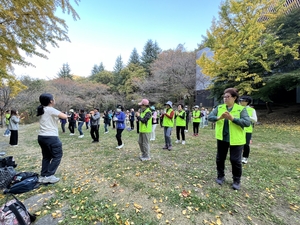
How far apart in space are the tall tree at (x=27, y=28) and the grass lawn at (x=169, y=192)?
131 inches

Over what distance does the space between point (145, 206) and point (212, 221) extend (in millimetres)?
1017

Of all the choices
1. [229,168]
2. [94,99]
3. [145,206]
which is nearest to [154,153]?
[229,168]

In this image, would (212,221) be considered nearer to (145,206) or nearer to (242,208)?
(242,208)

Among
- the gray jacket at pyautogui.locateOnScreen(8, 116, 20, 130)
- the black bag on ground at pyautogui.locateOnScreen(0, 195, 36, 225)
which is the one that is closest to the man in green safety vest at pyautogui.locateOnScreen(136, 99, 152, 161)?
the black bag on ground at pyautogui.locateOnScreen(0, 195, 36, 225)

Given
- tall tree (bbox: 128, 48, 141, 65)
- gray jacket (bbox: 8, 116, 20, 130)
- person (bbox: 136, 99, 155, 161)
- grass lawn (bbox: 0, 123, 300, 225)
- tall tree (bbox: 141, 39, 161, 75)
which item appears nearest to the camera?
grass lawn (bbox: 0, 123, 300, 225)

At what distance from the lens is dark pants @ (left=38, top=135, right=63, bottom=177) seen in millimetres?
3139

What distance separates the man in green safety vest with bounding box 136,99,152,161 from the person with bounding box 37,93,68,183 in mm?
1961

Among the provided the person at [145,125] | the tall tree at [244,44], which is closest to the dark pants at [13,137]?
the person at [145,125]

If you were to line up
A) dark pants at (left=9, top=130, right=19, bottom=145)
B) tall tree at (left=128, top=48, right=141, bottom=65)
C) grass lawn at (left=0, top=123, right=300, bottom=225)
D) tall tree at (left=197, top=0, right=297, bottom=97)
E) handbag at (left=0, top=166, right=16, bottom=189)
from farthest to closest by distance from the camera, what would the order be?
tall tree at (left=128, top=48, right=141, bottom=65) → tall tree at (left=197, top=0, right=297, bottom=97) → dark pants at (left=9, top=130, right=19, bottom=145) → handbag at (left=0, top=166, right=16, bottom=189) → grass lawn at (left=0, top=123, right=300, bottom=225)

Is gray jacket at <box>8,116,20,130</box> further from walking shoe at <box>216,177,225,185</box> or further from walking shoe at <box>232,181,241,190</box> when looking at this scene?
walking shoe at <box>232,181,241,190</box>

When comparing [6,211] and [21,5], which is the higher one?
[21,5]

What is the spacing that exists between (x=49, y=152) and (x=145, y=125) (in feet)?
7.53

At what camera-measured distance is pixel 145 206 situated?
2576 mm

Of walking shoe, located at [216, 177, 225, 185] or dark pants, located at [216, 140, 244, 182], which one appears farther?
walking shoe, located at [216, 177, 225, 185]
